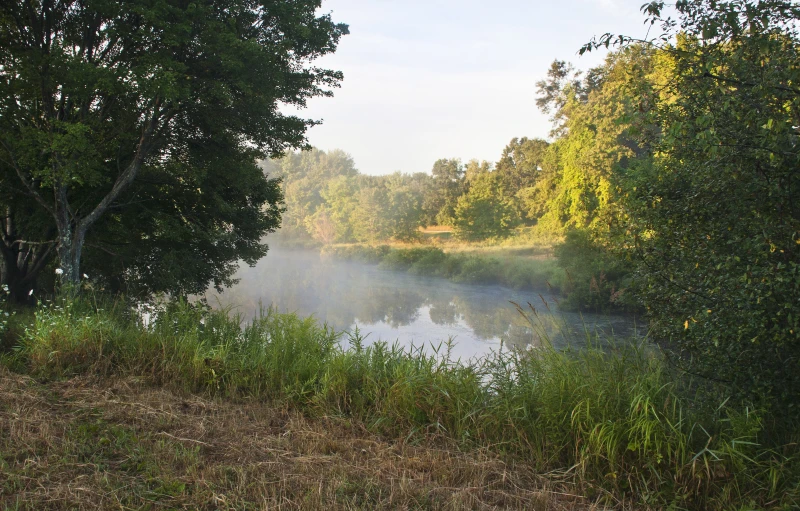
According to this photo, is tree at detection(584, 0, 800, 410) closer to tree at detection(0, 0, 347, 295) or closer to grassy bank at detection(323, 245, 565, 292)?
tree at detection(0, 0, 347, 295)

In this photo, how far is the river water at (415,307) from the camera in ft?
43.5

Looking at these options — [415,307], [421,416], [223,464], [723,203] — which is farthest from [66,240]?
[415,307]

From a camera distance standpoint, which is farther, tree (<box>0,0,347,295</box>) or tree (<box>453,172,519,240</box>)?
tree (<box>453,172,519,240</box>)

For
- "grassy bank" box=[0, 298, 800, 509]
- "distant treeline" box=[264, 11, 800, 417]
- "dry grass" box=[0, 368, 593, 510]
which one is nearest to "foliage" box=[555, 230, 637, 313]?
"distant treeline" box=[264, 11, 800, 417]

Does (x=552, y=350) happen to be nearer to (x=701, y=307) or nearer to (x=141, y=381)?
(x=701, y=307)

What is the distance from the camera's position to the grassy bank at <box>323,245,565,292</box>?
2227 centimetres

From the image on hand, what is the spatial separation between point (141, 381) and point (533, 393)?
3.42 metres

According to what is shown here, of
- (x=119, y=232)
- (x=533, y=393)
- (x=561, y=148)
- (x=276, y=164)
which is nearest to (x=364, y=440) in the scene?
(x=533, y=393)

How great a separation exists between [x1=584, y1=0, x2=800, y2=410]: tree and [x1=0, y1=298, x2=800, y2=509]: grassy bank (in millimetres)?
414

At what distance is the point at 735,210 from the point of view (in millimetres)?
4176

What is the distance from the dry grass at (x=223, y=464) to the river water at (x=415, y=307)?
401cm

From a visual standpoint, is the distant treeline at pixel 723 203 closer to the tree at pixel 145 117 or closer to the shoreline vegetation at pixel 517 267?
the tree at pixel 145 117

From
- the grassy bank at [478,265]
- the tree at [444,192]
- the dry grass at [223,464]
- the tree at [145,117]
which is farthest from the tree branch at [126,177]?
the tree at [444,192]

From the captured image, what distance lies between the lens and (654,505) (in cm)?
301
